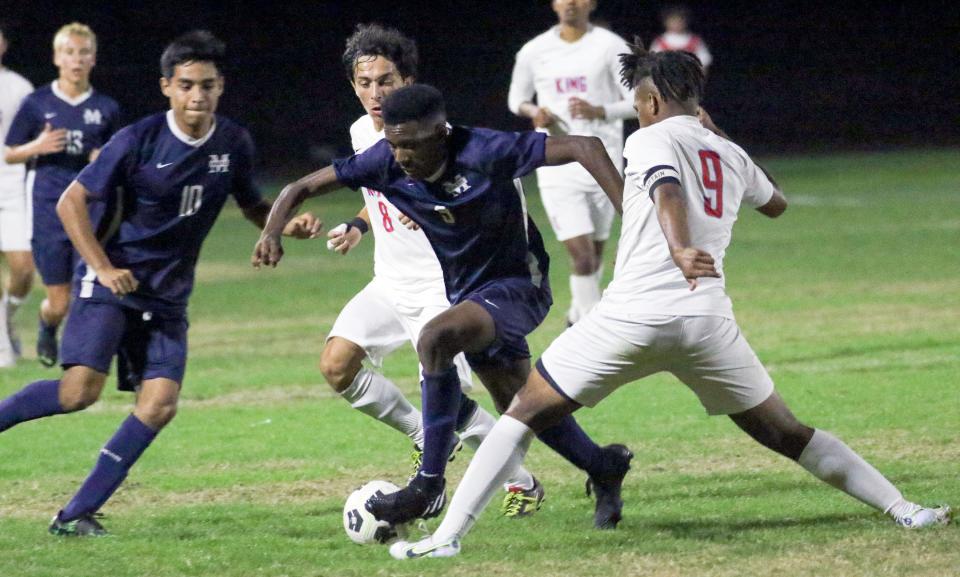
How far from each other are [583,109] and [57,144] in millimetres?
3671

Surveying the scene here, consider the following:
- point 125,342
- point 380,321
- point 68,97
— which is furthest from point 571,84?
point 125,342

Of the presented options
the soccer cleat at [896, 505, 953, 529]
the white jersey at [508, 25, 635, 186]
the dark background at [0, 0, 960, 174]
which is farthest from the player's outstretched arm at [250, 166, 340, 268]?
the dark background at [0, 0, 960, 174]

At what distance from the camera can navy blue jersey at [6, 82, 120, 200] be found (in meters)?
11.1

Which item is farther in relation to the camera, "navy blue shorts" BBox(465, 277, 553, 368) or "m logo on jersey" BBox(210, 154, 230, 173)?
"m logo on jersey" BBox(210, 154, 230, 173)

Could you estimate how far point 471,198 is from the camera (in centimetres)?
589

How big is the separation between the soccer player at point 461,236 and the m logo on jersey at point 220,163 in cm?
61

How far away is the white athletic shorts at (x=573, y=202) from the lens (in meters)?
11.6

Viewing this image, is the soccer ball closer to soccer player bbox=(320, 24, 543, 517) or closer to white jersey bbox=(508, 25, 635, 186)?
soccer player bbox=(320, 24, 543, 517)

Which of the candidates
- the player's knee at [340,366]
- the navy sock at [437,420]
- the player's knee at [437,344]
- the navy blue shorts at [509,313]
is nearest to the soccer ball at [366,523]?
the navy sock at [437,420]

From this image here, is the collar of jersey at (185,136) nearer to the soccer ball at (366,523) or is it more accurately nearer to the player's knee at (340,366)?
the player's knee at (340,366)

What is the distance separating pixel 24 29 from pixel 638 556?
25.8m

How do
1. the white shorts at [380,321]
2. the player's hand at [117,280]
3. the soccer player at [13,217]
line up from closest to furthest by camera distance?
the player's hand at [117,280]
the white shorts at [380,321]
the soccer player at [13,217]

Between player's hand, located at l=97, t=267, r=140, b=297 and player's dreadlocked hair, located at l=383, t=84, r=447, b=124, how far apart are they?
129 cm

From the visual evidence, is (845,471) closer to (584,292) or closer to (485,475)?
(485,475)
